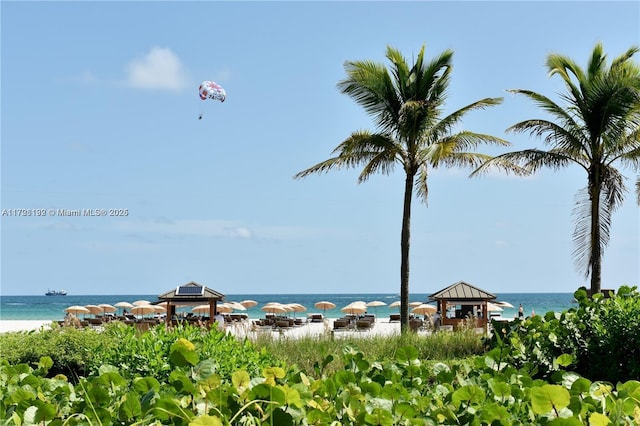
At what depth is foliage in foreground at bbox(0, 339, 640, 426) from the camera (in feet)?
5.25

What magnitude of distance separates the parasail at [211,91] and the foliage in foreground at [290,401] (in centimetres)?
3546

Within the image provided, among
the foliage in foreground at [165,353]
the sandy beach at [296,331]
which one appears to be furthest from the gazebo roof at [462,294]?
the foliage in foreground at [165,353]

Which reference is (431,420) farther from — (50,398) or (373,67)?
(373,67)

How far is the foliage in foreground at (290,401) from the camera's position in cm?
160

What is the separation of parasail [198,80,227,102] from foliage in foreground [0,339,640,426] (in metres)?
35.5

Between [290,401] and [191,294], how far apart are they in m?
27.1

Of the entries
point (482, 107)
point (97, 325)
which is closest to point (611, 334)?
point (482, 107)

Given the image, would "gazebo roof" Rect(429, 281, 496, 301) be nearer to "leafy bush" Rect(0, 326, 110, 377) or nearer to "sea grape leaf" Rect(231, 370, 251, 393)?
"leafy bush" Rect(0, 326, 110, 377)

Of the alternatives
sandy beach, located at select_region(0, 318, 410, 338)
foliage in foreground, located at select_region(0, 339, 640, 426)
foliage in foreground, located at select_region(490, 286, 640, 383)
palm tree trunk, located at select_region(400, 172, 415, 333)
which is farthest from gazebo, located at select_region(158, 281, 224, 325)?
foliage in foreground, located at select_region(0, 339, 640, 426)

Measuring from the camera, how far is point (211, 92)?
122ft

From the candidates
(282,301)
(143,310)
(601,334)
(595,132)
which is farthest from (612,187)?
(282,301)

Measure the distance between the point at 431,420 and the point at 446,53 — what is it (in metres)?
19.6

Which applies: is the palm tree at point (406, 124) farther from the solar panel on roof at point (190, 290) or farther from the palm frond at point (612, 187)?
the solar panel on roof at point (190, 290)

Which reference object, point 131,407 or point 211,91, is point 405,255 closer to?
point 131,407
